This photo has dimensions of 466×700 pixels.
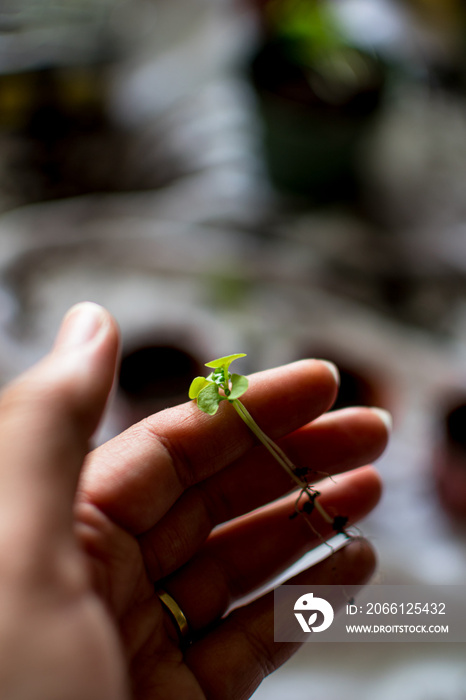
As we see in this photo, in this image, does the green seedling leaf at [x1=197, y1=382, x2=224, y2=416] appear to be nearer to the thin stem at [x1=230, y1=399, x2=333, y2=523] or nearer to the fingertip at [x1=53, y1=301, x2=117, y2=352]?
the thin stem at [x1=230, y1=399, x2=333, y2=523]

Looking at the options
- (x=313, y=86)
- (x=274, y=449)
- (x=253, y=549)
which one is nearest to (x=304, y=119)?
(x=313, y=86)

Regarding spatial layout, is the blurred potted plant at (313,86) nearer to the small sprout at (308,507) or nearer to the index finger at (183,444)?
the index finger at (183,444)

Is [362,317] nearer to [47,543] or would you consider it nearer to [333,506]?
[333,506]

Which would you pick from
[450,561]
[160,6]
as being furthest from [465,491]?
[160,6]

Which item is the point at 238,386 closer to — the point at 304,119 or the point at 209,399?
the point at 209,399

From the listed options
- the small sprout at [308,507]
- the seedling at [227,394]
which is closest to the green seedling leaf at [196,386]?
the seedling at [227,394]

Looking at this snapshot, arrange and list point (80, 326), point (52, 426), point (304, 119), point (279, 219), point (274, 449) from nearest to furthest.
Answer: point (52, 426) → point (80, 326) → point (274, 449) → point (304, 119) → point (279, 219)
